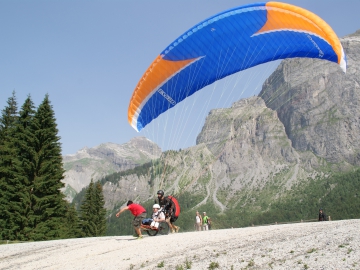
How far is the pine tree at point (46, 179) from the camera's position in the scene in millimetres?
22494

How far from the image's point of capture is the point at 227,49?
1625 centimetres

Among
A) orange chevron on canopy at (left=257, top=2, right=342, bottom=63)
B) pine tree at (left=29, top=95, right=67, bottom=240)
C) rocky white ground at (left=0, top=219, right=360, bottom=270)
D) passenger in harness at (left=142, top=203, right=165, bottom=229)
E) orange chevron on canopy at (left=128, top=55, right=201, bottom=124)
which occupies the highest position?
orange chevron on canopy at (left=257, top=2, right=342, bottom=63)

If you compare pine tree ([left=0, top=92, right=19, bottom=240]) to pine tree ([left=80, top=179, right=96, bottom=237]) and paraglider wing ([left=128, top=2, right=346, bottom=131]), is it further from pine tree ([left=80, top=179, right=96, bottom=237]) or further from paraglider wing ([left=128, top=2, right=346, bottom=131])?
pine tree ([left=80, top=179, right=96, bottom=237])

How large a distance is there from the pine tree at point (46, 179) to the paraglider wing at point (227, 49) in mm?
8547

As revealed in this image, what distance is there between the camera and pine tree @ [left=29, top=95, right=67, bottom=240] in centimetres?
2249

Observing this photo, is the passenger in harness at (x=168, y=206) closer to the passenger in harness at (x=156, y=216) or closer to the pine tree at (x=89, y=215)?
the passenger in harness at (x=156, y=216)

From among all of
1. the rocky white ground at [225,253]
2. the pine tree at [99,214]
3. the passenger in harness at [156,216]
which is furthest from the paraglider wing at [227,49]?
the pine tree at [99,214]

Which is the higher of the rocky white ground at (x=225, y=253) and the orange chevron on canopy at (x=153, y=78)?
the orange chevron on canopy at (x=153, y=78)

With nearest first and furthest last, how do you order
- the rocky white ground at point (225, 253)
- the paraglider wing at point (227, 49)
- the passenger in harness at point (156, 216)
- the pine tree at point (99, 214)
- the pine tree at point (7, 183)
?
the rocky white ground at point (225, 253)
the passenger in harness at point (156, 216)
the paraglider wing at point (227, 49)
the pine tree at point (7, 183)
the pine tree at point (99, 214)

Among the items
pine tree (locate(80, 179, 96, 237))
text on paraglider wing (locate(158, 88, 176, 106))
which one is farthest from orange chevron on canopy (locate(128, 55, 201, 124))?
pine tree (locate(80, 179, 96, 237))

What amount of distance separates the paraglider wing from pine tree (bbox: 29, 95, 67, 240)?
855cm

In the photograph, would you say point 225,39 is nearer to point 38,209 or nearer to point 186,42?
point 186,42

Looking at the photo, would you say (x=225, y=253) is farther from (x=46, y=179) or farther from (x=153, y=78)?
(x=46, y=179)

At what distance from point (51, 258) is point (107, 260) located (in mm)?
2654
